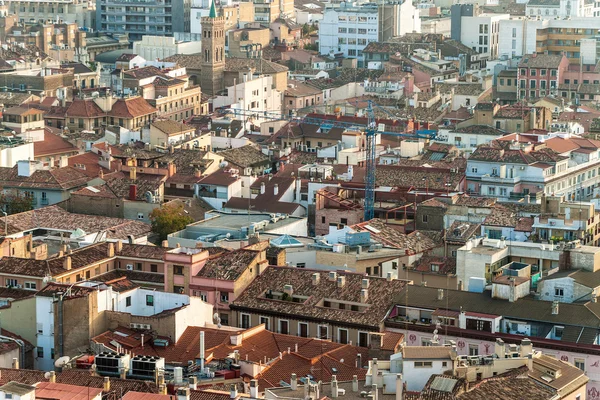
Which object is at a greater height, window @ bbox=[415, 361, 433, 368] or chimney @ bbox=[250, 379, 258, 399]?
window @ bbox=[415, 361, 433, 368]

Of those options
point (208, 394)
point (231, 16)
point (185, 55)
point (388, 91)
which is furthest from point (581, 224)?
point (231, 16)

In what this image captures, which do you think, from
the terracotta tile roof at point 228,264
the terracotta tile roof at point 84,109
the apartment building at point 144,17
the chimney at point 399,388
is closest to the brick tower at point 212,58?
the terracotta tile roof at point 84,109

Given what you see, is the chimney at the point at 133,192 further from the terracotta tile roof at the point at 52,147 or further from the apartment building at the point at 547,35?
the apartment building at the point at 547,35

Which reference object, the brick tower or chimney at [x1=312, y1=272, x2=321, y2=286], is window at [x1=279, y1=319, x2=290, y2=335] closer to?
chimney at [x1=312, y1=272, x2=321, y2=286]

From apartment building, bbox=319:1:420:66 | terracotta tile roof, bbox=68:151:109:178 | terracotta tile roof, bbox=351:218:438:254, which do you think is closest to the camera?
terracotta tile roof, bbox=351:218:438:254

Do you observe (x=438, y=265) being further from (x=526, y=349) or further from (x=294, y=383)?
(x=294, y=383)

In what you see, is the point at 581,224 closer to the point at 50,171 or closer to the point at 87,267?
the point at 87,267

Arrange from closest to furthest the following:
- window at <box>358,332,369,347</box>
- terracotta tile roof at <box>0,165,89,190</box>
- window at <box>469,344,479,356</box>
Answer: window at <box>469,344,479,356</box> < window at <box>358,332,369,347</box> < terracotta tile roof at <box>0,165,89,190</box>

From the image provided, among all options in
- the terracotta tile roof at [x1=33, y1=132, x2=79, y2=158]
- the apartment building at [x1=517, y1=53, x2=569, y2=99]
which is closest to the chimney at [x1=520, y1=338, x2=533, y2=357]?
the terracotta tile roof at [x1=33, y1=132, x2=79, y2=158]
